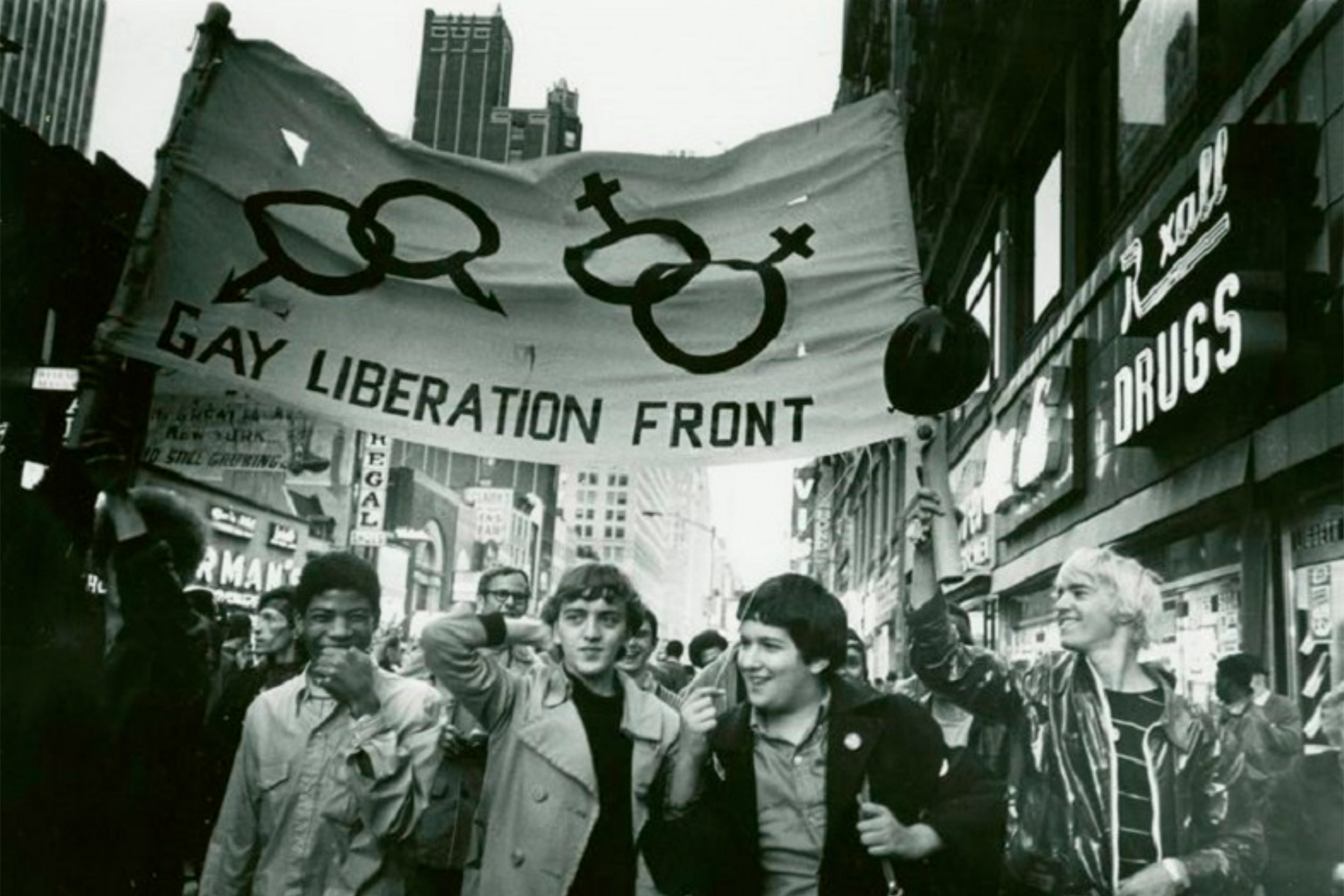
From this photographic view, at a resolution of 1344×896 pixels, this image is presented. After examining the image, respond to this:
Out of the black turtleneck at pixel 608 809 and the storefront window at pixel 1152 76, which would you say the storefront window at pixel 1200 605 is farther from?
the black turtleneck at pixel 608 809

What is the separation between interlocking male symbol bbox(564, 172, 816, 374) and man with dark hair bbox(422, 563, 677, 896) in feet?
2.73

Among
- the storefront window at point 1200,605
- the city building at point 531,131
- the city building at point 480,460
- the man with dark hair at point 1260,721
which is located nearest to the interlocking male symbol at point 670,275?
the man with dark hair at point 1260,721

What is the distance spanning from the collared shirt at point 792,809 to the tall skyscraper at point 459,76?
11414 cm

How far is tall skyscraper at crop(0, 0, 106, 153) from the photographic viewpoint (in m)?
5.52

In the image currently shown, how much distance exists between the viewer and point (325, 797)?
384cm

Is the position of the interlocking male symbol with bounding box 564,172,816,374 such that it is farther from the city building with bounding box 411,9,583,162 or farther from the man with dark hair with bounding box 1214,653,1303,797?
the city building with bounding box 411,9,583,162

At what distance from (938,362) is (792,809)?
4.17ft

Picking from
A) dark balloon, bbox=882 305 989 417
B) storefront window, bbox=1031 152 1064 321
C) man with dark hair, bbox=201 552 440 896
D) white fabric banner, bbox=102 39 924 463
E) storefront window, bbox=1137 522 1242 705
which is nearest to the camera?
dark balloon, bbox=882 305 989 417

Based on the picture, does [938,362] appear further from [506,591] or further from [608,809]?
[506,591]

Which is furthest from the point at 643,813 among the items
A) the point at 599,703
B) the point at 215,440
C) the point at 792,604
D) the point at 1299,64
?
the point at 215,440

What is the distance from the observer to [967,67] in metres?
19.7

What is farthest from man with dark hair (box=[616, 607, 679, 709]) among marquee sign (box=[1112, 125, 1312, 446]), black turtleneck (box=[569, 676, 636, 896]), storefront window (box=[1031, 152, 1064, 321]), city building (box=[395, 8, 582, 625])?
city building (box=[395, 8, 582, 625])

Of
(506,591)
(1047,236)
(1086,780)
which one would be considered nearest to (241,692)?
(506,591)

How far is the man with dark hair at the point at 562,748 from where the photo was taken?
3.59 meters
